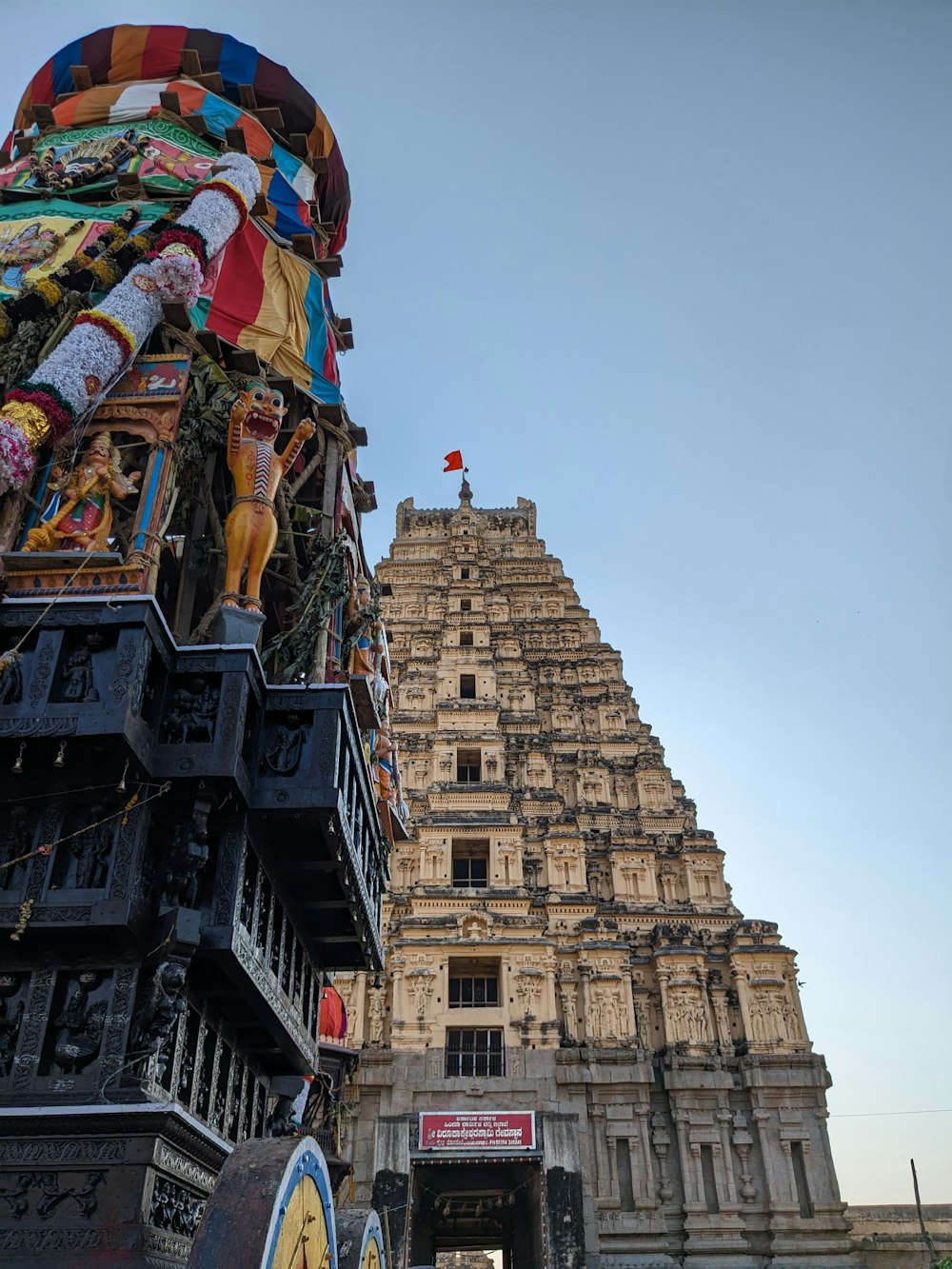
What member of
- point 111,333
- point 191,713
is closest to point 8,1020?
point 191,713

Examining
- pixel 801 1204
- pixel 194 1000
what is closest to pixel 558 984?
pixel 801 1204

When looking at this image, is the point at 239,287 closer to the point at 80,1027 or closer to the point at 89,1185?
the point at 80,1027

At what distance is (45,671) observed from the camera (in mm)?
9352

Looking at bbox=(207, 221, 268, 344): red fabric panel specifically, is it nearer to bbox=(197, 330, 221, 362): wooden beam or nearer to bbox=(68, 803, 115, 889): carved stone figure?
bbox=(197, 330, 221, 362): wooden beam

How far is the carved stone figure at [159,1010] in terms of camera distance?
8.56 m

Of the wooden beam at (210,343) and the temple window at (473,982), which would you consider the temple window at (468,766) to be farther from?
the wooden beam at (210,343)

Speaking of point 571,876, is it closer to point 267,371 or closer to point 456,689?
point 456,689

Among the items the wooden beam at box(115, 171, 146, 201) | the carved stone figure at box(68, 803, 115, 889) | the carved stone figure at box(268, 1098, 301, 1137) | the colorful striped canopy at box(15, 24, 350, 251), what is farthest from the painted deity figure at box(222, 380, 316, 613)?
the colorful striped canopy at box(15, 24, 350, 251)

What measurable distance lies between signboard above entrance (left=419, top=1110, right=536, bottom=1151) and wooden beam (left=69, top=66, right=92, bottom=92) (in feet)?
77.5

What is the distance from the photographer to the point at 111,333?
38.3 ft

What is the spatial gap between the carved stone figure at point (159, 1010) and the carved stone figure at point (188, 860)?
2.16 feet

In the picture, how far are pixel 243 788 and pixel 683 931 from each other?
23.2 meters

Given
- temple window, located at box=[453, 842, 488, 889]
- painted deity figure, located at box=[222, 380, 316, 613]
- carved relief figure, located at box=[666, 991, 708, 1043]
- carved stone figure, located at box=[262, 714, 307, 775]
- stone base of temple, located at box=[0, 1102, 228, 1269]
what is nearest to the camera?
stone base of temple, located at box=[0, 1102, 228, 1269]

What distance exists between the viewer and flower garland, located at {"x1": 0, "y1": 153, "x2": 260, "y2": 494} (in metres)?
10.5
